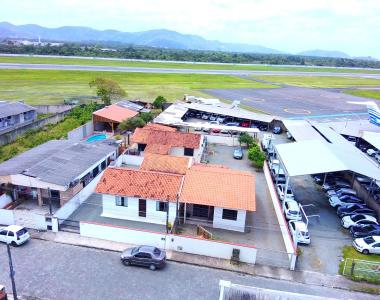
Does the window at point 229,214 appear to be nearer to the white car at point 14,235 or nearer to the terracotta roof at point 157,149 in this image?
the terracotta roof at point 157,149

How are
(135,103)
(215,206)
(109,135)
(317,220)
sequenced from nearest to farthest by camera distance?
(215,206) → (317,220) → (109,135) → (135,103)

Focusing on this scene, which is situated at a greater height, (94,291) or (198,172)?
(198,172)

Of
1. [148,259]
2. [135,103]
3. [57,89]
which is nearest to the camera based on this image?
[148,259]

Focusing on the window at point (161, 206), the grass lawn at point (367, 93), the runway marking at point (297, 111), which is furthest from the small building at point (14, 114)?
the grass lawn at point (367, 93)

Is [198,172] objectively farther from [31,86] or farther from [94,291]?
[31,86]

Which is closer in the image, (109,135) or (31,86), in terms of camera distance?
(109,135)

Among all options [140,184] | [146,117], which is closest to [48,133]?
[146,117]

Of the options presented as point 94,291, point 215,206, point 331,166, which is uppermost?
point 331,166

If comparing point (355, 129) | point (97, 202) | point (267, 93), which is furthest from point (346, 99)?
point (97, 202)

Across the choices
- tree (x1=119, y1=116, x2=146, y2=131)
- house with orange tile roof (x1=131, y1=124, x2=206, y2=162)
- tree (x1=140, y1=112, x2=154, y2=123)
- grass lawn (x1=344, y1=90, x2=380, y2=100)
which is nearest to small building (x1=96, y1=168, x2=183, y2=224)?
house with orange tile roof (x1=131, y1=124, x2=206, y2=162)
